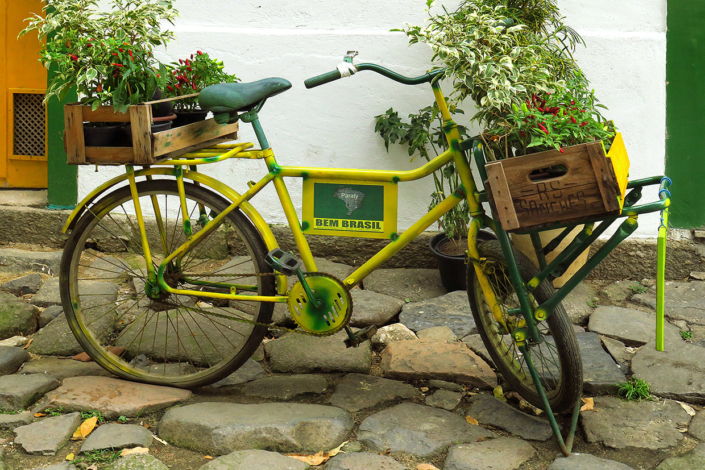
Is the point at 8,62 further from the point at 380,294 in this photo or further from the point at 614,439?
the point at 614,439

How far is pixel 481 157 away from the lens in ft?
8.14

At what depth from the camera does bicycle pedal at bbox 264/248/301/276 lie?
9.08 feet

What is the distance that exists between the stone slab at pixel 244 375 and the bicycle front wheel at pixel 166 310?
10 cm

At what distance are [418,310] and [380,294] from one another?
30 cm

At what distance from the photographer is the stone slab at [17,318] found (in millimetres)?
3613

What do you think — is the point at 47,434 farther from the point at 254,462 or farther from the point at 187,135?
the point at 187,135

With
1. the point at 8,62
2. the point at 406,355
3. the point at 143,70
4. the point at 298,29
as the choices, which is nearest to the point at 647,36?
the point at 298,29

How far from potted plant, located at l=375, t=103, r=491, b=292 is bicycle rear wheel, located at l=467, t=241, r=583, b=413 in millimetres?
1174

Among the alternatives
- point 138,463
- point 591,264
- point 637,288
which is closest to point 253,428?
point 138,463

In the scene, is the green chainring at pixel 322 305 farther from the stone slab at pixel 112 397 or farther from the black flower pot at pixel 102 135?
the black flower pot at pixel 102 135

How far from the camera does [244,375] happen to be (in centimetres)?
323

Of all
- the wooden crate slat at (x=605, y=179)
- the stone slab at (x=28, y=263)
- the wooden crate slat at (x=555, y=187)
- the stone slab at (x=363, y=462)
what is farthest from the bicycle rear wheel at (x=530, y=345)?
the stone slab at (x=28, y=263)

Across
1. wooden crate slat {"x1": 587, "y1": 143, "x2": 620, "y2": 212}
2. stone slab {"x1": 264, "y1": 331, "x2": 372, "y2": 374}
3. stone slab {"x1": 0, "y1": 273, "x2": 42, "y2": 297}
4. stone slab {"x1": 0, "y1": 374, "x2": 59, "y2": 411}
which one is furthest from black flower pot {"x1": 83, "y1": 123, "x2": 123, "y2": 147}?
wooden crate slat {"x1": 587, "y1": 143, "x2": 620, "y2": 212}

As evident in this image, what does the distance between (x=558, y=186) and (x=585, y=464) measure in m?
1.01
